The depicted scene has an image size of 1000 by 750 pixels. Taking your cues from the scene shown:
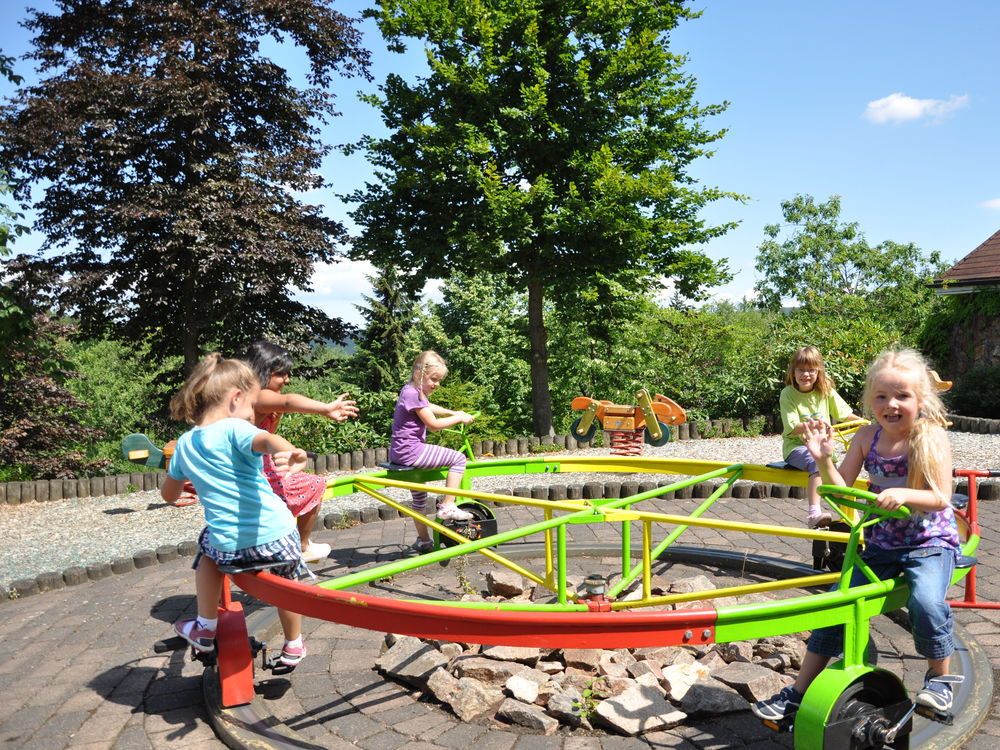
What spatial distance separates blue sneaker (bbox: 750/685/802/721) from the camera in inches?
104

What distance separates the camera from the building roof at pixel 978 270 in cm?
1518

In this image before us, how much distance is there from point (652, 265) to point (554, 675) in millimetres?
9774

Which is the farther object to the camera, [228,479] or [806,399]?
[806,399]

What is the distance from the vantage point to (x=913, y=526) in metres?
2.68

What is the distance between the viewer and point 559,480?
8.75 m

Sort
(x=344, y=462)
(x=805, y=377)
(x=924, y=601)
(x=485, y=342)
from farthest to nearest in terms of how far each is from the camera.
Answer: (x=485, y=342), (x=344, y=462), (x=805, y=377), (x=924, y=601)

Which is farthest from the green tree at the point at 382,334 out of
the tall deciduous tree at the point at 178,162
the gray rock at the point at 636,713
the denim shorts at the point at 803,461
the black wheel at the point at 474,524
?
the gray rock at the point at 636,713

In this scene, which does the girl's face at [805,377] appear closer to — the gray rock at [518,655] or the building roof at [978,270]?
the gray rock at [518,655]

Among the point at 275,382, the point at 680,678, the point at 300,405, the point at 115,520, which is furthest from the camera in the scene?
the point at 115,520

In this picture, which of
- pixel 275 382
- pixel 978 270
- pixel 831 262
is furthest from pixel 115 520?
pixel 831 262

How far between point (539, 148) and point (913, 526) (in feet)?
34.1

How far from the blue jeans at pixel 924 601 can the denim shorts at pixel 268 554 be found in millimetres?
1997

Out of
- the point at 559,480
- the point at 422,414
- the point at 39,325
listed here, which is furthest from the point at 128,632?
the point at 39,325

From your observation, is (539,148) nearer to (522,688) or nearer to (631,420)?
(631,420)
